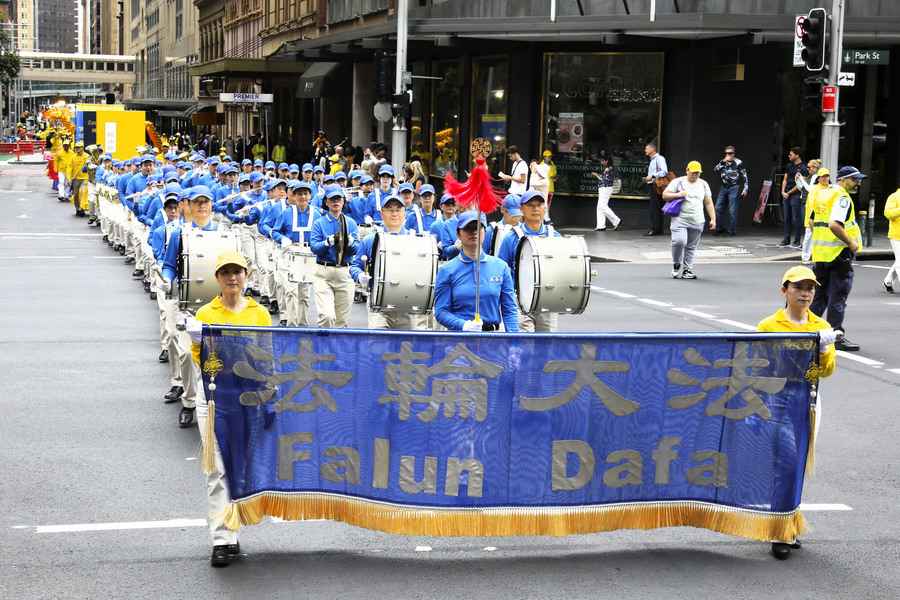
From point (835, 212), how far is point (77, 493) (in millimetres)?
9027

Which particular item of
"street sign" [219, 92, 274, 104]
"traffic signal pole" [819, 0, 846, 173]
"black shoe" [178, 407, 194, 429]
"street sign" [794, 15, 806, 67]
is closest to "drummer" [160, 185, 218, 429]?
"black shoe" [178, 407, 194, 429]

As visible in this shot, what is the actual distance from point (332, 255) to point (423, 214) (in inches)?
99.5

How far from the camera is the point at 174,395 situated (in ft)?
37.2

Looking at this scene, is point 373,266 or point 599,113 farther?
point 599,113

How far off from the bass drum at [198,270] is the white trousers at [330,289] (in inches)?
102

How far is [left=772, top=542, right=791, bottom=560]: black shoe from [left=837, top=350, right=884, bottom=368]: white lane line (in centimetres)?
677

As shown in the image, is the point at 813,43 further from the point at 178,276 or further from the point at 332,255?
the point at 178,276

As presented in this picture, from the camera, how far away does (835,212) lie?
14.2 m

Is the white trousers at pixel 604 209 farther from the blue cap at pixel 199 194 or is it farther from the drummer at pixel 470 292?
the drummer at pixel 470 292

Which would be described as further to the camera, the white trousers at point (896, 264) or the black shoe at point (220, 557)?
the white trousers at point (896, 264)

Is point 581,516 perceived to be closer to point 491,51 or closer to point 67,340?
point 67,340

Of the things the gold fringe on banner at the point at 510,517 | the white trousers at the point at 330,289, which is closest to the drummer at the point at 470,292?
the gold fringe on banner at the point at 510,517

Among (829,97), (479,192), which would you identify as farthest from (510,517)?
(829,97)

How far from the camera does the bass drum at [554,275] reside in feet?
37.6
